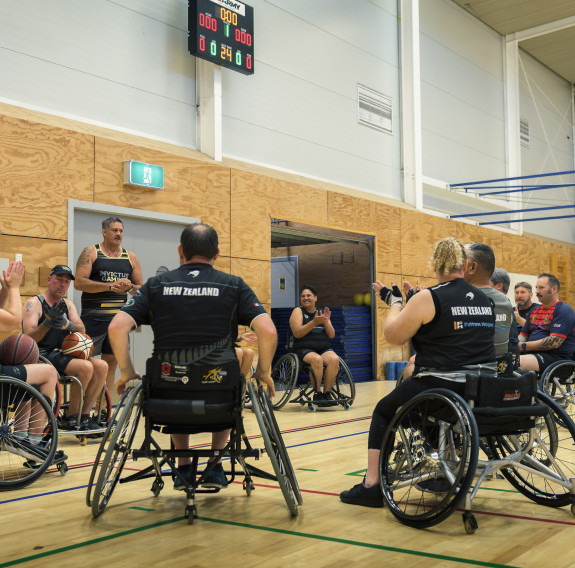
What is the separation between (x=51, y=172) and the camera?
6238 mm

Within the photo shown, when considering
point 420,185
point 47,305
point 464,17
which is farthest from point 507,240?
point 47,305

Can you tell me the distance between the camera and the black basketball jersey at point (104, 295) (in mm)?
5227

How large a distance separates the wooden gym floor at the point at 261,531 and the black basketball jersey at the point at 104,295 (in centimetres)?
180

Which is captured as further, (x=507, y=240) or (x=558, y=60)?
(x=558, y=60)

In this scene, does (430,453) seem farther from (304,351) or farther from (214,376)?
(304,351)

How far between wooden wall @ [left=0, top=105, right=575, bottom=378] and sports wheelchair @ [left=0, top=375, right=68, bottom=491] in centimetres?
273

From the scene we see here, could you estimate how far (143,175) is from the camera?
699 cm

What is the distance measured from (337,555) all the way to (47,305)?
290 centimetres

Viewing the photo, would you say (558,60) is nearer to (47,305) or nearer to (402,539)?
(47,305)

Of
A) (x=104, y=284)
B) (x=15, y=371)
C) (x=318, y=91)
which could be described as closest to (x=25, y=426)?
(x=15, y=371)

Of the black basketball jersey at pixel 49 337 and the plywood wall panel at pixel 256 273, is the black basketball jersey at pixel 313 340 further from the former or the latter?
the black basketball jersey at pixel 49 337

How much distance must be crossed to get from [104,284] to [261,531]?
3061 millimetres

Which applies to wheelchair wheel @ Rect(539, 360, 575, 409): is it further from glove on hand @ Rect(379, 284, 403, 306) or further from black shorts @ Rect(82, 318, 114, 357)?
black shorts @ Rect(82, 318, 114, 357)

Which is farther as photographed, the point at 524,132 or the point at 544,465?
the point at 524,132
